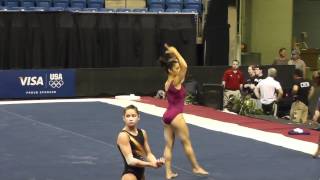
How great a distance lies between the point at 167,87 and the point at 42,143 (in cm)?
443

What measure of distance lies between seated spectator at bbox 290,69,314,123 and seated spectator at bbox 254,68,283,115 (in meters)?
0.56

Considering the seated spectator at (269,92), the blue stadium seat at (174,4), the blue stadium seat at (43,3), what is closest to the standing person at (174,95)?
the seated spectator at (269,92)

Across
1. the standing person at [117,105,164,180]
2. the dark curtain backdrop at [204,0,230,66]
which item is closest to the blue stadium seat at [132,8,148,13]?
the dark curtain backdrop at [204,0,230,66]

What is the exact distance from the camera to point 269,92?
17531mm

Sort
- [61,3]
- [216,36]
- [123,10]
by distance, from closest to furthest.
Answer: [123,10] < [61,3] < [216,36]

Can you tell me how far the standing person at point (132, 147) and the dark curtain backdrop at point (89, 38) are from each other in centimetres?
1857

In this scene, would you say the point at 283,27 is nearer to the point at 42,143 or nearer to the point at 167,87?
the point at 42,143

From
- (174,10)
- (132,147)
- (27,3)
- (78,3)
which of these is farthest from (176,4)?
(132,147)

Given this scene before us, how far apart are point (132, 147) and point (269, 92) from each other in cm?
1136

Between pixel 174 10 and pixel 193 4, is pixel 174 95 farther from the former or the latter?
pixel 193 4

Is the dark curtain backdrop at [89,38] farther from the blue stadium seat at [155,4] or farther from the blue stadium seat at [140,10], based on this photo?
the blue stadium seat at [155,4]

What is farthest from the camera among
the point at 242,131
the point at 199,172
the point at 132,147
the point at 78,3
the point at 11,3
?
the point at 78,3

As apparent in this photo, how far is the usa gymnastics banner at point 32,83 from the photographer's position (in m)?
22.1

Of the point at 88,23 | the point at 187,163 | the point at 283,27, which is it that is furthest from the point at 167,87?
the point at 283,27
